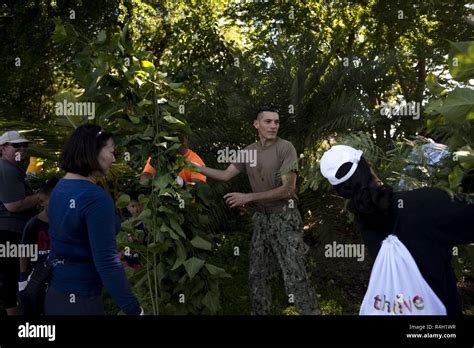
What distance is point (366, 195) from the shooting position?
2736 mm

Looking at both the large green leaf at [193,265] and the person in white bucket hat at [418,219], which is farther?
the large green leaf at [193,265]

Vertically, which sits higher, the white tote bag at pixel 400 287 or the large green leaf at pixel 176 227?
the large green leaf at pixel 176 227

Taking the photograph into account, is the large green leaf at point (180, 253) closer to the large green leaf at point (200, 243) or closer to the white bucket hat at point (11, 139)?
the large green leaf at point (200, 243)

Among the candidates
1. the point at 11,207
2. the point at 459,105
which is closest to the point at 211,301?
the point at 11,207

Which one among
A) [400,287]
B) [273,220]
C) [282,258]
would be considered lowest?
[282,258]

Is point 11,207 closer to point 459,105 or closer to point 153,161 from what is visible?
point 153,161

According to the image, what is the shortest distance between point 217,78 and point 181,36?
2.22 m

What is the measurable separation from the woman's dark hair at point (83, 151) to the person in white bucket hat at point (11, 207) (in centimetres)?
239

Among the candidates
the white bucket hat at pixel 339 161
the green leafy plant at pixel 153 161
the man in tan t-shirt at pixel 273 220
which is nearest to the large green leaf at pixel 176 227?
the green leafy plant at pixel 153 161

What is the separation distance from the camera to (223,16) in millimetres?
12242

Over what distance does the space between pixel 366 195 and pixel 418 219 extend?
25 cm

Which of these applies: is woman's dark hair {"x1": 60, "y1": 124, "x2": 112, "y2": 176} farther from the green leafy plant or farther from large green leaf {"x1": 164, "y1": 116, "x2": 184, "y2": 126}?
large green leaf {"x1": 164, "y1": 116, "x2": 184, "y2": 126}

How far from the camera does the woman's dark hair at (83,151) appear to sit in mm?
3049

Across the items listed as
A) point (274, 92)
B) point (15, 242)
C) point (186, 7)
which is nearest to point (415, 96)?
point (274, 92)
